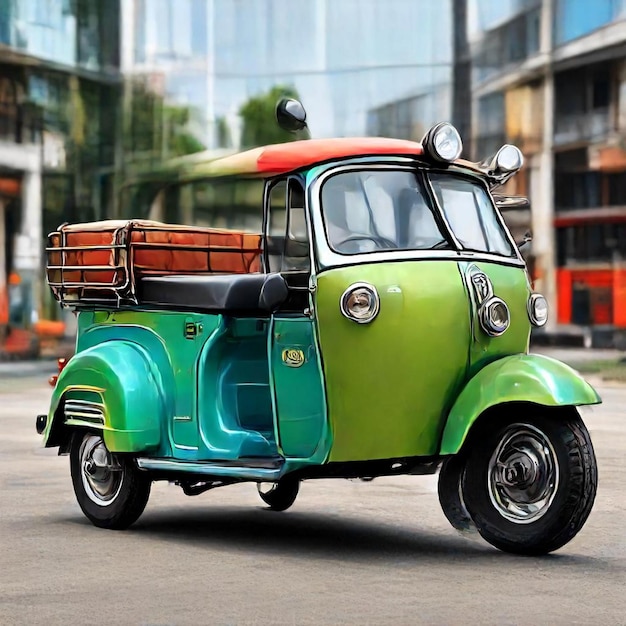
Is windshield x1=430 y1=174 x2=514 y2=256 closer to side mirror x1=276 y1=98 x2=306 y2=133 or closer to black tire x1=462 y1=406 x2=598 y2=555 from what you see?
side mirror x1=276 y1=98 x2=306 y2=133

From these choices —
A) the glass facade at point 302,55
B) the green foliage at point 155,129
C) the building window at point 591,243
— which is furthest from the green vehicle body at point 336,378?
the green foliage at point 155,129

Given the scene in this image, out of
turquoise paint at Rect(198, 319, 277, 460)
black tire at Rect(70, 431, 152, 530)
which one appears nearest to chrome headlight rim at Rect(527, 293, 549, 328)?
turquoise paint at Rect(198, 319, 277, 460)

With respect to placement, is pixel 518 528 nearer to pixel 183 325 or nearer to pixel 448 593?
pixel 448 593

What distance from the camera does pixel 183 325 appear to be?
891 cm

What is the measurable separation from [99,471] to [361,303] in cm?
237

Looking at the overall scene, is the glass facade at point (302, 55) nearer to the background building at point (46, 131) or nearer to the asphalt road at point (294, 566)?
the background building at point (46, 131)

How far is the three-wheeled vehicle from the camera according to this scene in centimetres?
775

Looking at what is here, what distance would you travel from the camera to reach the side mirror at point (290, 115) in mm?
8695

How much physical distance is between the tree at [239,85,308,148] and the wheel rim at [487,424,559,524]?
34.6m

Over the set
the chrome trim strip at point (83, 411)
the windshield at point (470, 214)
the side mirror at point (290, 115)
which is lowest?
the chrome trim strip at point (83, 411)

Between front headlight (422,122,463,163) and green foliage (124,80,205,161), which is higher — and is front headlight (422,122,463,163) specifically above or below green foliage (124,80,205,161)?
below

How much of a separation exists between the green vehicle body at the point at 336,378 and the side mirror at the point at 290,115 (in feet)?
1.57

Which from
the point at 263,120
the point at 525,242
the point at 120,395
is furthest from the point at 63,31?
the point at 525,242

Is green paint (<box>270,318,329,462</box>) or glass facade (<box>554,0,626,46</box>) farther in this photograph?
glass facade (<box>554,0,626,46</box>)
